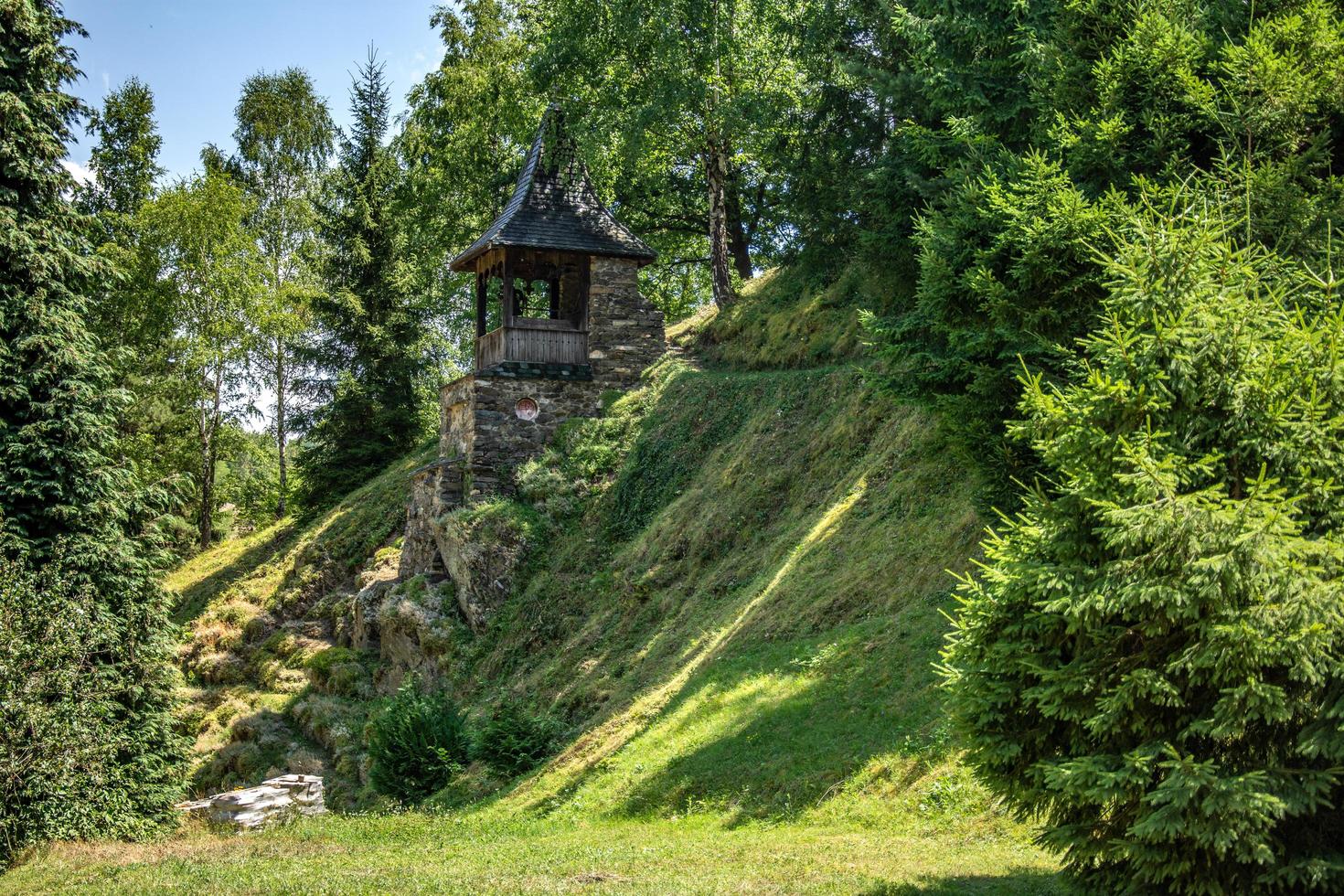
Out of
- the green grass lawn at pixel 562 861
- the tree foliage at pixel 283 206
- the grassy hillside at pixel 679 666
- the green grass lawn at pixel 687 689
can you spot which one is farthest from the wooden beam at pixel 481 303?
the green grass lawn at pixel 562 861

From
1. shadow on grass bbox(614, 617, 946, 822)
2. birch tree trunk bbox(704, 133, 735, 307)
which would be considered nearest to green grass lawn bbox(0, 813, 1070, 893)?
shadow on grass bbox(614, 617, 946, 822)

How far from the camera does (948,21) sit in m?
13.6

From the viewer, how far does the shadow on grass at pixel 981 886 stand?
834cm

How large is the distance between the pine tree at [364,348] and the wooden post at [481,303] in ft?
20.2

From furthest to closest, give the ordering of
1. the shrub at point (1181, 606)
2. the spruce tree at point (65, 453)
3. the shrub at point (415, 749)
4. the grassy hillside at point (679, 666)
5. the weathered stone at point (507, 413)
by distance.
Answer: the weathered stone at point (507, 413) < the shrub at point (415, 749) < the spruce tree at point (65, 453) < the grassy hillside at point (679, 666) < the shrub at point (1181, 606)

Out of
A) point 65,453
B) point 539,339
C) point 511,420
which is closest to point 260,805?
point 65,453

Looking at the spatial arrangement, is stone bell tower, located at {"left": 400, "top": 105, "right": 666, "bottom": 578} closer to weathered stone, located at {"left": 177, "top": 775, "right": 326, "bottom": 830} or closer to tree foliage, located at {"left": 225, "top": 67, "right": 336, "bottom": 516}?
weathered stone, located at {"left": 177, "top": 775, "right": 326, "bottom": 830}

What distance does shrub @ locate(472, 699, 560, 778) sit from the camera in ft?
55.3

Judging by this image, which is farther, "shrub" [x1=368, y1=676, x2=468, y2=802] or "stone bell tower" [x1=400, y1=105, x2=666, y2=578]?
"stone bell tower" [x1=400, y1=105, x2=666, y2=578]

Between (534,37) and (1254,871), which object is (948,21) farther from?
(534,37)

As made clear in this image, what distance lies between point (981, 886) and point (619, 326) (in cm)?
1904

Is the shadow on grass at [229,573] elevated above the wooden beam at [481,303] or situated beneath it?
situated beneath

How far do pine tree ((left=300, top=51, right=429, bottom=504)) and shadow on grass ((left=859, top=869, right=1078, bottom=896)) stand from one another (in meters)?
26.5

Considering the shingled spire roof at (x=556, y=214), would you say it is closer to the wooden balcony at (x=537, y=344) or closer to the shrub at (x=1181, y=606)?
the wooden balcony at (x=537, y=344)
